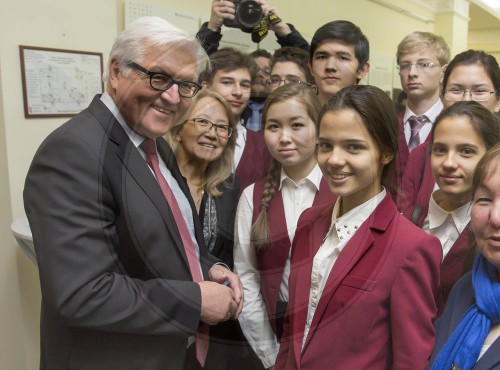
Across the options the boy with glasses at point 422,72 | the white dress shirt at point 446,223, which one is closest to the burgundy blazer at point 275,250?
the white dress shirt at point 446,223

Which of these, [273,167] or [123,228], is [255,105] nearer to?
[273,167]

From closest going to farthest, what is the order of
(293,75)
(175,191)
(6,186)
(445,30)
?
(175,191) → (293,75) → (6,186) → (445,30)

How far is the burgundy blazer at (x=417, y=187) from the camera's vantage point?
88 cm

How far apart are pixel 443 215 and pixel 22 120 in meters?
1.34

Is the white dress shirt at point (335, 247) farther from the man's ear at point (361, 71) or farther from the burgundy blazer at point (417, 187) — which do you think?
the man's ear at point (361, 71)

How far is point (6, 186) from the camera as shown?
1.47 m

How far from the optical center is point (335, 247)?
69 cm

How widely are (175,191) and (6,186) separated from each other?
3.23 ft

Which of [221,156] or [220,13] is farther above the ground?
[220,13]

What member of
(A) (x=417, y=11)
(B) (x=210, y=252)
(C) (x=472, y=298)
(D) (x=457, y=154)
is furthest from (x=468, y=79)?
(A) (x=417, y=11)

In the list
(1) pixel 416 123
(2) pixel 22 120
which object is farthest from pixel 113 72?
(1) pixel 416 123

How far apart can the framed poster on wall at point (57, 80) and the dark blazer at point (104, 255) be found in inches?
37.5

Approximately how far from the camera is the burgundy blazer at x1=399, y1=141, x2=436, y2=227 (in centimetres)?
88

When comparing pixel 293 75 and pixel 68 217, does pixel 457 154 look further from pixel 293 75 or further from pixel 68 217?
pixel 68 217
